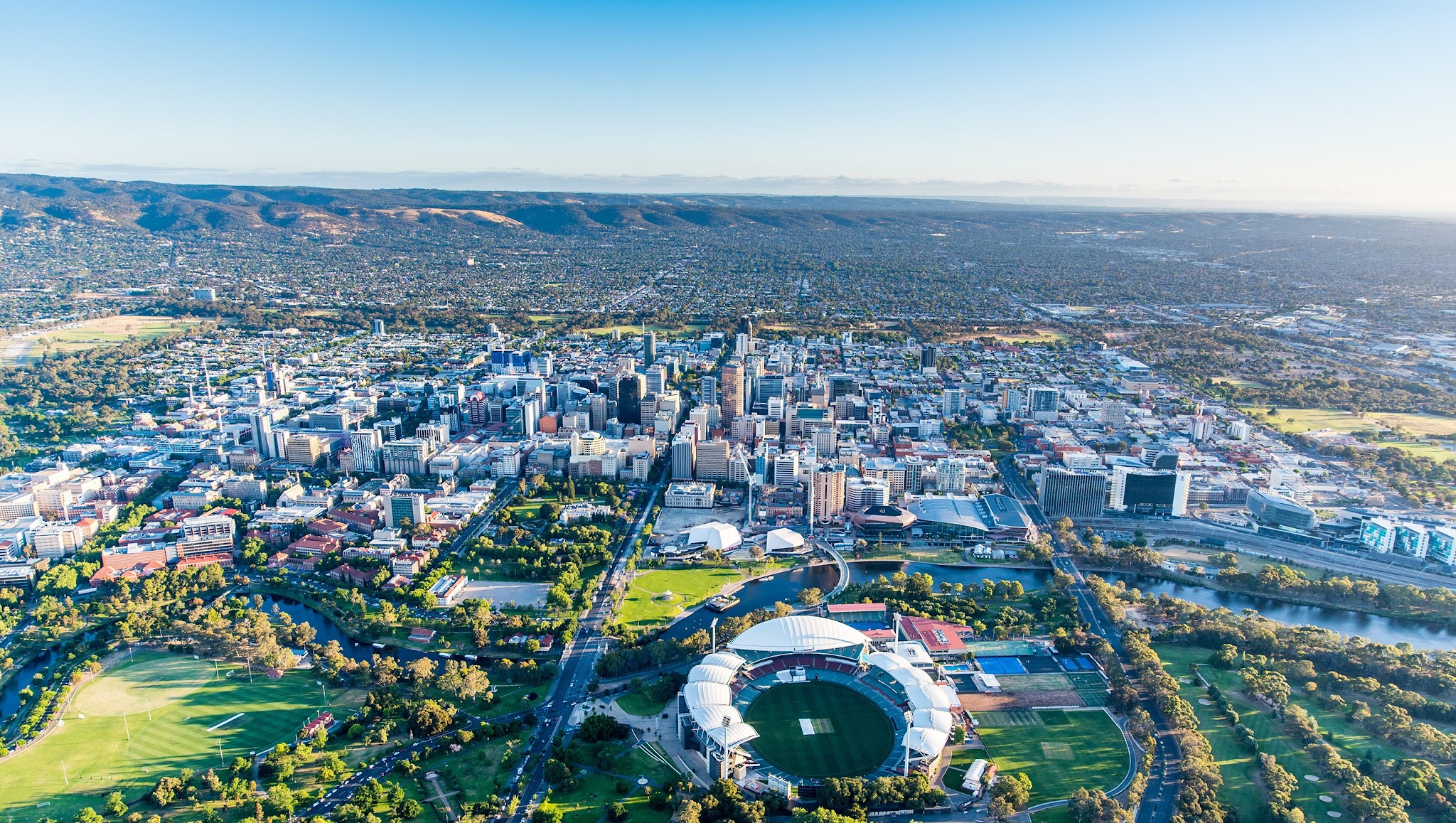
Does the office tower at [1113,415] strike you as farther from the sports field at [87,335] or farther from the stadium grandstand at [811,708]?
the sports field at [87,335]

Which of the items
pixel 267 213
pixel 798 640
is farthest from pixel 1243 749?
pixel 267 213

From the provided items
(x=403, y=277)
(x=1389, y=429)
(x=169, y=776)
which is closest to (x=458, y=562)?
(x=169, y=776)

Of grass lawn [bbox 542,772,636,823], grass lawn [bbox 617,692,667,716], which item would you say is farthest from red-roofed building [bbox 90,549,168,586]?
grass lawn [bbox 542,772,636,823]

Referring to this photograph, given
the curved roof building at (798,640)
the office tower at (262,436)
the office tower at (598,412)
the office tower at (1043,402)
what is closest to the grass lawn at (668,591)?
the curved roof building at (798,640)

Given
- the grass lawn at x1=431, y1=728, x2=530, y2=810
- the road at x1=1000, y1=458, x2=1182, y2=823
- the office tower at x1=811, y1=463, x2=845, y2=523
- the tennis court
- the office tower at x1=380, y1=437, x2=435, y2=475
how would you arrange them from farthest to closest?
the office tower at x1=380, y1=437, x2=435, y2=475
the office tower at x1=811, y1=463, x2=845, y2=523
the tennis court
the grass lawn at x1=431, y1=728, x2=530, y2=810
the road at x1=1000, y1=458, x2=1182, y2=823

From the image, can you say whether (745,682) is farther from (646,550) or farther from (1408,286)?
(1408,286)

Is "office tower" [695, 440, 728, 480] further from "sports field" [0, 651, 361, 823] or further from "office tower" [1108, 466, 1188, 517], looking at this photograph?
"sports field" [0, 651, 361, 823]

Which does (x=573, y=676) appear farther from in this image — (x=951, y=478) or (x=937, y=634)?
(x=951, y=478)
